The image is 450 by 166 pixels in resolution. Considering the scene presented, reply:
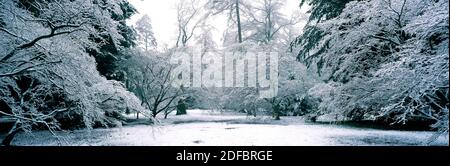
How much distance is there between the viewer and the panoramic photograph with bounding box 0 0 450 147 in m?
6.28

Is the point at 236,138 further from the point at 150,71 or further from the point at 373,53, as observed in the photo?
the point at 150,71

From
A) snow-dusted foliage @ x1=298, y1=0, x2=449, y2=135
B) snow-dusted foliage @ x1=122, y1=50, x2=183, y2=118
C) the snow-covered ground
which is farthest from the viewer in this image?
snow-dusted foliage @ x1=122, y1=50, x2=183, y2=118

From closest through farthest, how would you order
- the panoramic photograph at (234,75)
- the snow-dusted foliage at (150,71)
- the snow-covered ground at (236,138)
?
the panoramic photograph at (234,75) < the snow-covered ground at (236,138) < the snow-dusted foliage at (150,71)

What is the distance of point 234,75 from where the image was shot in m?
21.5

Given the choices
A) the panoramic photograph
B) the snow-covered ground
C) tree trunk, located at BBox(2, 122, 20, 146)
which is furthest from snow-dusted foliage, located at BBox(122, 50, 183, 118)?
tree trunk, located at BBox(2, 122, 20, 146)

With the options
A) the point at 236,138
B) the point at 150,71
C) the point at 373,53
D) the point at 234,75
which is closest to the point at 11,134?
the point at 236,138

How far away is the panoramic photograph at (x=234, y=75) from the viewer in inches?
247

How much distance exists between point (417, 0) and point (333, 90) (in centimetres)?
430

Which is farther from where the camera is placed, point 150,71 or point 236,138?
point 150,71

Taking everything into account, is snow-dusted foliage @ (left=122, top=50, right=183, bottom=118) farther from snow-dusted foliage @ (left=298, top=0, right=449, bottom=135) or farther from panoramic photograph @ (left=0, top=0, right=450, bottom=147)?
snow-dusted foliage @ (left=298, top=0, right=449, bottom=135)

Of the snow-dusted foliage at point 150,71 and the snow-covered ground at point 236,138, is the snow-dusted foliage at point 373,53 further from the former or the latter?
the snow-dusted foliage at point 150,71

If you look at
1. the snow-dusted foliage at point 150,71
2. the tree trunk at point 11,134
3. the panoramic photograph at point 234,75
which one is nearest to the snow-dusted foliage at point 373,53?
the panoramic photograph at point 234,75

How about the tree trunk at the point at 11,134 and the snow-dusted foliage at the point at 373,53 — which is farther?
the snow-dusted foliage at the point at 373,53
